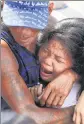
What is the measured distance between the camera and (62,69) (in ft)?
11.1

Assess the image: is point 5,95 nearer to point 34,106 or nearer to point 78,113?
point 34,106

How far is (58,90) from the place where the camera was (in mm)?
3396

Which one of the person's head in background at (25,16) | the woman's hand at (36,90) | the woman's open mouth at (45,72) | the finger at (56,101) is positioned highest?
the person's head in background at (25,16)

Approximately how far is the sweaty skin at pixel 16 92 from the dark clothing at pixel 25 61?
5 centimetres

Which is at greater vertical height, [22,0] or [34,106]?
[22,0]

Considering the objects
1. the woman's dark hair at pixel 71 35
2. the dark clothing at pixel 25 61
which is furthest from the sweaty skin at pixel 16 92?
the woman's dark hair at pixel 71 35

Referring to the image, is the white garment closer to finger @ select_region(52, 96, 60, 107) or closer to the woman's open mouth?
finger @ select_region(52, 96, 60, 107)

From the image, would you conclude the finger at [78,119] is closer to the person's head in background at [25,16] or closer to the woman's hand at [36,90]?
the woman's hand at [36,90]

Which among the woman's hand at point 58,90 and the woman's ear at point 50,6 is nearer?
the woman's ear at point 50,6

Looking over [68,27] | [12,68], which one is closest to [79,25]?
[68,27]

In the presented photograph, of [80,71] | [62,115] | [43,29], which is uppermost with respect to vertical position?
[43,29]

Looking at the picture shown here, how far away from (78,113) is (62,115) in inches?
4.2

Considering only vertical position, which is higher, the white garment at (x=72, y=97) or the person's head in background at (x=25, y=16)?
the person's head in background at (x=25, y=16)

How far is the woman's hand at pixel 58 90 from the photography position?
11.1 feet
